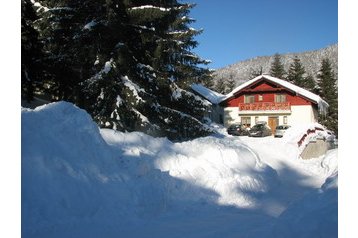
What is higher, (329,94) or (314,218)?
(329,94)

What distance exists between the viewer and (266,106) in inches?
1829

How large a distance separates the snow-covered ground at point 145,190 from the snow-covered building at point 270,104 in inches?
1204

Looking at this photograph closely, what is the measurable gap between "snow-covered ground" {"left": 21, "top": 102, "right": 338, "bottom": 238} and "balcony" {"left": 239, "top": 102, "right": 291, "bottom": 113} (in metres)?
30.5

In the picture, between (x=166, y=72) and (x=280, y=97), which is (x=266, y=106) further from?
(x=166, y=72)

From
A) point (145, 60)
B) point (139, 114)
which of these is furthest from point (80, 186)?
point (145, 60)

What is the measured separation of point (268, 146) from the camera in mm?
24688

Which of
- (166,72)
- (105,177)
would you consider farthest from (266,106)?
(105,177)

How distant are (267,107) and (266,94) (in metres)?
1.74

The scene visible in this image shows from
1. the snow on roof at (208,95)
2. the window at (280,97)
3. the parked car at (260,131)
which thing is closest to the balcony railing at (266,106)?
the window at (280,97)

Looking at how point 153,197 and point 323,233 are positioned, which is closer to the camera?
point 323,233

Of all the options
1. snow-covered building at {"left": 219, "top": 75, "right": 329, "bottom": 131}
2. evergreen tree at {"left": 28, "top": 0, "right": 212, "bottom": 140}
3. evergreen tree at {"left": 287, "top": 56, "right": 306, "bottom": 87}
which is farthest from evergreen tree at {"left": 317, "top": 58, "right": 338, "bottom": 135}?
evergreen tree at {"left": 28, "top": 0, "right": 212, "bottom": 140}

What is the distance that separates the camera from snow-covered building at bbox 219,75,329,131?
45.0m
